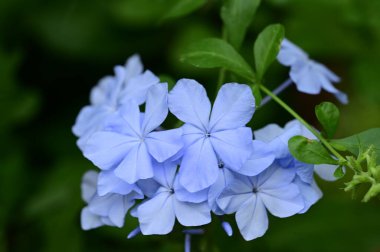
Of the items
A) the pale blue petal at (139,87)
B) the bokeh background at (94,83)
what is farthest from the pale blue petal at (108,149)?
the bokeh background at (94,83)

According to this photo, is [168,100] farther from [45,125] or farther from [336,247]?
[45,125]

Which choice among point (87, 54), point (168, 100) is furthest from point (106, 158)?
point (87, 54)

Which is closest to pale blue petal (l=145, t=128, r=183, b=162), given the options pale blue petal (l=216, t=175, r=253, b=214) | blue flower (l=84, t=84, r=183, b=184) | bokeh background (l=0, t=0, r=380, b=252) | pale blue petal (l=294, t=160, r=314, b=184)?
blue flower (l=84, t=84, r=183, b=184)

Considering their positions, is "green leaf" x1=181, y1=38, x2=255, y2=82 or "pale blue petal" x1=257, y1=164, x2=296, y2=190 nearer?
"pale blue petal" x1=257, y1=164, x2=296, y2=190

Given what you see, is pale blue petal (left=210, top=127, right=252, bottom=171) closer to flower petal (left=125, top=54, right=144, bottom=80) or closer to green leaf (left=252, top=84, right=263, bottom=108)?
green leaf (left=252, top=84, right=263, bottom=108)

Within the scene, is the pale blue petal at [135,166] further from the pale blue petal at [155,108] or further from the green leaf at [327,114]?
the green leaf at [327,114]

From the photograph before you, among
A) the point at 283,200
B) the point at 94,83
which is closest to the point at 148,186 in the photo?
the point at 283,200
